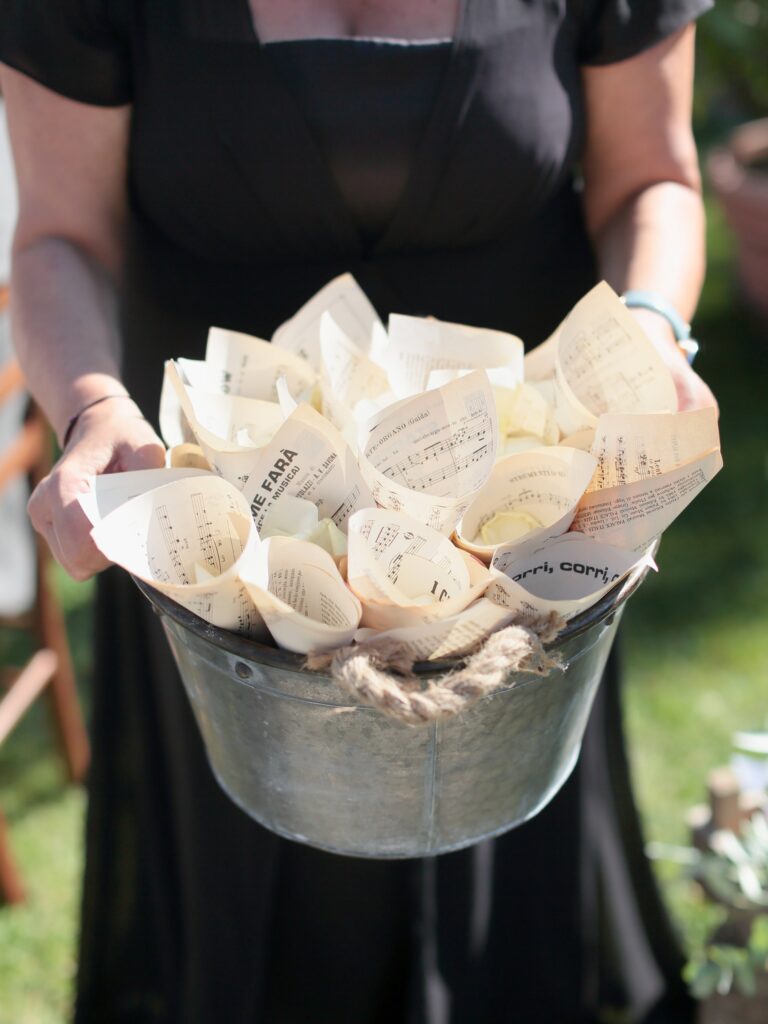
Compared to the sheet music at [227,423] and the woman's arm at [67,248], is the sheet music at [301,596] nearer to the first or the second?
the sheet music at [227,423]

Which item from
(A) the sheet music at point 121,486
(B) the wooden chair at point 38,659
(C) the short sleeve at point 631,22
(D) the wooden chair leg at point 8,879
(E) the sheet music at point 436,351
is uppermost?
(C) the short sleeve at point 631,22

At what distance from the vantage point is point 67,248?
1.09 metres

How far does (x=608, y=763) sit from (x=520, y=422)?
2.45ft

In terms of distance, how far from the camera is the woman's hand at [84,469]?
0.84 metres

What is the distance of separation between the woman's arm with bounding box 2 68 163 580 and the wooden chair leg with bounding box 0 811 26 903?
3.36ft

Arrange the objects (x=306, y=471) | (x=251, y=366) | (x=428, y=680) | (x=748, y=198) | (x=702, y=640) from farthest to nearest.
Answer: (x=748, y=198)
(x=702, y=640)
(x=251, y=366)
(x=306, y=471)
(x=428, y=680)

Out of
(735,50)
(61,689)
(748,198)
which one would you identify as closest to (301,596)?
(61,689)

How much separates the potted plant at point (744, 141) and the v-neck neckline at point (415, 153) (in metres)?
2.34

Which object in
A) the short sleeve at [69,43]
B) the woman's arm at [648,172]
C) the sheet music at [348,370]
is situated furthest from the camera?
the woman's arm at [648,172]

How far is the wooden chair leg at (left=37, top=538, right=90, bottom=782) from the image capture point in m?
1.93

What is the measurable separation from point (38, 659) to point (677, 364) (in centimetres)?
140

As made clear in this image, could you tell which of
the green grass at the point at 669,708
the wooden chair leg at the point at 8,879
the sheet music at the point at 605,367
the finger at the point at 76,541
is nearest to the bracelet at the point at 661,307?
the sheet music at the point at 605,367

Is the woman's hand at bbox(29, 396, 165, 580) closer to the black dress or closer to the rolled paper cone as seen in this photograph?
the rolled paper cone

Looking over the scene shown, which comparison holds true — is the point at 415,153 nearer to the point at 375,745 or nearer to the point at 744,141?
the point at 375,745
